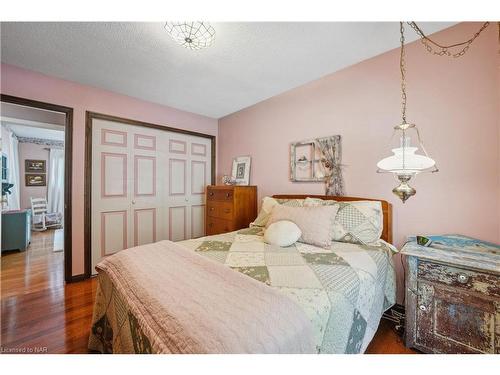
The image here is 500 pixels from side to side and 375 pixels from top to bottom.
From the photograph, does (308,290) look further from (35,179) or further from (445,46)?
(35,179)

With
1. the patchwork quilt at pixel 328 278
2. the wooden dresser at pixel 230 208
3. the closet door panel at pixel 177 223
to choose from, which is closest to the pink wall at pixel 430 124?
the patchwork quilt at pixel 328 278

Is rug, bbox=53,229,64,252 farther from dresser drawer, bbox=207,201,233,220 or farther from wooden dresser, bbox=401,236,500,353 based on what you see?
wooden dresser, bbox=401,236,500,353

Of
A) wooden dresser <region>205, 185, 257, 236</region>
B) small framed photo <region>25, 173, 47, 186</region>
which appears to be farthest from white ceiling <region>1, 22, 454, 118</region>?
small framed photo <region>25, 173, 47, 186</region>

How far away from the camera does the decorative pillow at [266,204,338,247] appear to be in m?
1.62

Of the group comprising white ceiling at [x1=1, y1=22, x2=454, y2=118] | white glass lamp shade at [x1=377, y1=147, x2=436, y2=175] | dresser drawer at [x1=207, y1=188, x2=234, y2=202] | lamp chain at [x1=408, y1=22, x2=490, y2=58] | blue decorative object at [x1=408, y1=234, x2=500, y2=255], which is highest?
white ceiling at [x1=1, y1=22, x2=454, y2=118]

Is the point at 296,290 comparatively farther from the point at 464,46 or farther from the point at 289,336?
the point at 464,46

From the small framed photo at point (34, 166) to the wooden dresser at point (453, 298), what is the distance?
8.00 m

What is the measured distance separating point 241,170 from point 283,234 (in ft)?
6.06

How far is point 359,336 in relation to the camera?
1.09m

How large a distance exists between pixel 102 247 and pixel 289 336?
2.86 meters

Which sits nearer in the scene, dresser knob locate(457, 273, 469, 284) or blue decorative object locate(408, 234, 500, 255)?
dresser knob locate(457, 273, 469, 284)

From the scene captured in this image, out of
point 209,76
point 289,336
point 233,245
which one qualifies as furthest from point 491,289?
point 209,76

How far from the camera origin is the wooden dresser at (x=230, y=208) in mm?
2817

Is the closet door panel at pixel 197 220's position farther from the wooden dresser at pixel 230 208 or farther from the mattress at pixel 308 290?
the mattress at pixel 308 290
